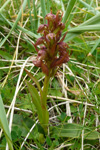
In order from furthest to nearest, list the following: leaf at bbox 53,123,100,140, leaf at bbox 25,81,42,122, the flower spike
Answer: leaf at bbox 53,123,100,140 → leaf at bbox 25,81,42,122 → the flower spike

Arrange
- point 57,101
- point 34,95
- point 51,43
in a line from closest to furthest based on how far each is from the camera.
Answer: point 51,43, point 34,95, point 57,101

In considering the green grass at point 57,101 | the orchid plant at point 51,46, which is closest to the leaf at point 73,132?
the green grass at point 57,101

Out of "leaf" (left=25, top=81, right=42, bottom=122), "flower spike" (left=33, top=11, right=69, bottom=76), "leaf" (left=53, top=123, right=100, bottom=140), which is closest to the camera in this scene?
"flower spike" (left=33, top=11, right=69, bottom=76)

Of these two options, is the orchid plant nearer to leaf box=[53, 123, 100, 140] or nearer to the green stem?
the green stem

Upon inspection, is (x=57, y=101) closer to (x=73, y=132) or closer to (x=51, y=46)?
(x=73, y=132)

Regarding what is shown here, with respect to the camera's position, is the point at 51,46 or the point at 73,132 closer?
the point at 51,46

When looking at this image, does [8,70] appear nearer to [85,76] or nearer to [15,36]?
[15,36]

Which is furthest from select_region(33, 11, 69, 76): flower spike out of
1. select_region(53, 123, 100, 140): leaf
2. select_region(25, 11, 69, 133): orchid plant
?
select_region(53, 123, 100, 140): leaf

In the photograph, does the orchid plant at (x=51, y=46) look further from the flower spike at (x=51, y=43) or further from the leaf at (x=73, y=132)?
the leaf at (x=73, y=132)

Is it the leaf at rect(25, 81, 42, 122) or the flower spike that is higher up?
the flower spike

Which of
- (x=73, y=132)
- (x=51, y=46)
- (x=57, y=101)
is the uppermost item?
(x=51, y=46)

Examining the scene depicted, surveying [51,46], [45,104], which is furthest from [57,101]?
[51,46]

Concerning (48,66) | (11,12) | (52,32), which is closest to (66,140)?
(48,66)
